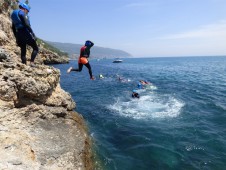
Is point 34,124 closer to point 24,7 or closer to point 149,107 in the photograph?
point 24,7

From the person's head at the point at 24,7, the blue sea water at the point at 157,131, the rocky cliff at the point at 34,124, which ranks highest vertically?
the person's head at the point at 24,7

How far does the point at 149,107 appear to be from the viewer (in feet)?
84.4

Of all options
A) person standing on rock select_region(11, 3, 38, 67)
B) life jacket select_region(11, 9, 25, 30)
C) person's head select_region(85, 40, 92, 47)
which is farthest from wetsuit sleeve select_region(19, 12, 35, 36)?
person's head select_region(85, 40, 92, 47)

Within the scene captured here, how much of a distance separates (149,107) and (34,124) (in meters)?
16.9

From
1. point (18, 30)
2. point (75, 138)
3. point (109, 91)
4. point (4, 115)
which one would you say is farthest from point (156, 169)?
point (109, 91)

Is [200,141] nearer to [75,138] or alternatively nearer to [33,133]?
[75,138]

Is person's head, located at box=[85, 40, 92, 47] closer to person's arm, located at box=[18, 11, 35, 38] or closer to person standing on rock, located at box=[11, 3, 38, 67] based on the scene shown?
person standing on rock, located at box=[11, 3, 38, 67]

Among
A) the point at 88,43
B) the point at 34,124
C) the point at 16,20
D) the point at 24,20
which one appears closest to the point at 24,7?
the point at 24,20

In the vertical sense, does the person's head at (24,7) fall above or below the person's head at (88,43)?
above

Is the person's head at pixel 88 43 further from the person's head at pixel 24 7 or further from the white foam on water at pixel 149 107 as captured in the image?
the white foam on water at pixel 149 107

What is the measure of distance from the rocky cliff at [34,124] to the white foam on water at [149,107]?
11.1 m

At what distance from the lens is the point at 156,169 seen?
13312 mm

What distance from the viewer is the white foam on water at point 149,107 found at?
23141 mm

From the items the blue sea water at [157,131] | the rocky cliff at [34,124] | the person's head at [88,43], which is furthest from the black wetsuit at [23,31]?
the blue sea water at [157,131]
